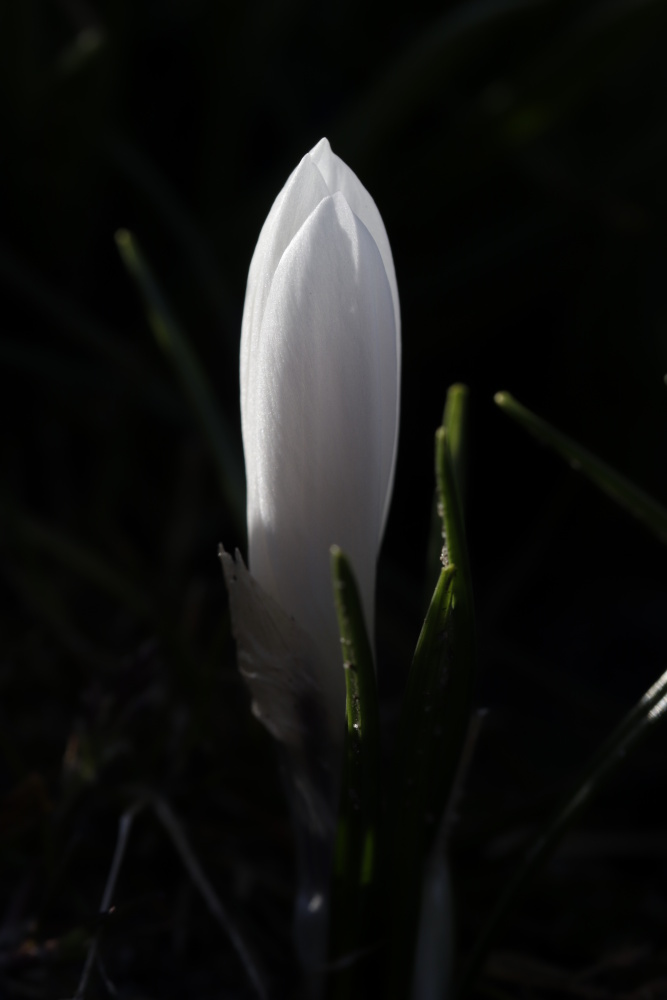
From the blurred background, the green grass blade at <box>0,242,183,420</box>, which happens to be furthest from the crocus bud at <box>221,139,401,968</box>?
the green grass blade at <box>0,242,183,420</box>

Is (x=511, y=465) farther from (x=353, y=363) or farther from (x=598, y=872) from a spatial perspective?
(x=353, y=363)

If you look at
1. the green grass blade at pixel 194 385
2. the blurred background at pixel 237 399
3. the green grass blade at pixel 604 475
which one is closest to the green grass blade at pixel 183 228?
the blurred background at pixel 237 399

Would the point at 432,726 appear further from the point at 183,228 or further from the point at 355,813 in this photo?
the point at 183,228

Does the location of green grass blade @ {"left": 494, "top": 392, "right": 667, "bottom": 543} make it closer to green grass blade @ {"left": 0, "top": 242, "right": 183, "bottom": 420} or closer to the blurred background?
the blurred background

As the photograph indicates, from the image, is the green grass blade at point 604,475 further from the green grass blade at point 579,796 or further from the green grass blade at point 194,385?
the green grass blade at point 194,385

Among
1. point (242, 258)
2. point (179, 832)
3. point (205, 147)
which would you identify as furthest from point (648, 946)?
point (205, 147)

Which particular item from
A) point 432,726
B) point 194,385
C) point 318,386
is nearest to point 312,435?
point 318,386
